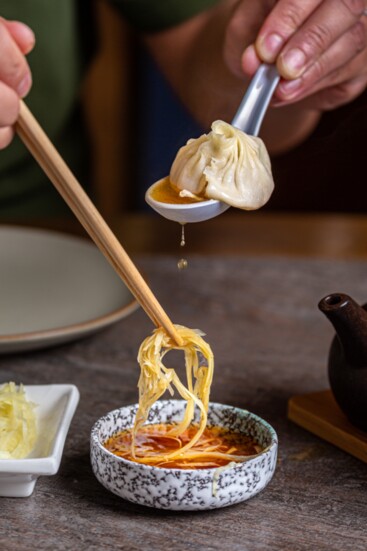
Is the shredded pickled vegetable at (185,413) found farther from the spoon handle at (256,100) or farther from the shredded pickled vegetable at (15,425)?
the spoon handle at (256,100)

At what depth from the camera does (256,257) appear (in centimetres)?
188

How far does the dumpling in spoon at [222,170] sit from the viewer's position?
106 centimetres

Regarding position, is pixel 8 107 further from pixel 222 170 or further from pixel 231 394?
pixel 231 394


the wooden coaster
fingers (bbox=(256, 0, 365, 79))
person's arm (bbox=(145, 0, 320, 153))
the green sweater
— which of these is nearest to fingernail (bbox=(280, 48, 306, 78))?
fingers (bbox=(256, 0, 365, 79))

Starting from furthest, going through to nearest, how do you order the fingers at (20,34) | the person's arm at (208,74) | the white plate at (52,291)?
the person's arm at (208,74) < the white plate at (52,291) < the fingers at (20,34)

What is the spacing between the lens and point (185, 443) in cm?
104

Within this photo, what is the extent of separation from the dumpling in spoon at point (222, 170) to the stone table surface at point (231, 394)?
0.32 m

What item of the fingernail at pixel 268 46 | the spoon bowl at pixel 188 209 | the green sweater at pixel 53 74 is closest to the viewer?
the spoon bowl at pixel 188 209

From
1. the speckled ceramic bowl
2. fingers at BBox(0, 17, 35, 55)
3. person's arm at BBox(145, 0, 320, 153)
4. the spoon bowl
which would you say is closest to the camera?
the speckled ceramic bowl

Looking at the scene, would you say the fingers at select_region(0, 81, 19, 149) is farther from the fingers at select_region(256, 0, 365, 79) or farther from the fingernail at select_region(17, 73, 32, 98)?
the fingers at select_region(256, 0, 365, 79)


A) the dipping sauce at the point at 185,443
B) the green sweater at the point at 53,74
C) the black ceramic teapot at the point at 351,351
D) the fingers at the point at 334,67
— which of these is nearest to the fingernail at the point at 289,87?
the fingers at the point at 334,67

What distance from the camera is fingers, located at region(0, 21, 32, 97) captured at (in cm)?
109

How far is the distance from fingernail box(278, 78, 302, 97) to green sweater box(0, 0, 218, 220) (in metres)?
0.79

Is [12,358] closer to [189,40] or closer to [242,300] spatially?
[242,300]
